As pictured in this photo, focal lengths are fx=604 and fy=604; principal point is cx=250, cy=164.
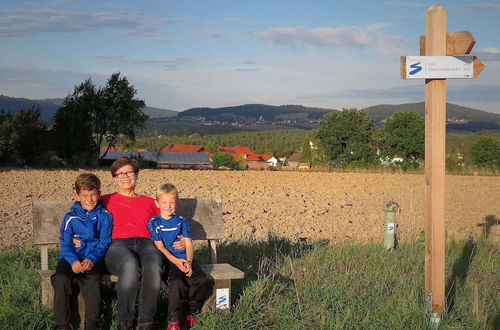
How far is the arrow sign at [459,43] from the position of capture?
16.5 ft

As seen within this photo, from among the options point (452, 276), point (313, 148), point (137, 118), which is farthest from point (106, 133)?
point (452, 276)

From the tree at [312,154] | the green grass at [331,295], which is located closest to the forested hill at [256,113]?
the tree at [312,154]

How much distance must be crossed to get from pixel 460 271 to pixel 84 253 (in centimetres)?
449

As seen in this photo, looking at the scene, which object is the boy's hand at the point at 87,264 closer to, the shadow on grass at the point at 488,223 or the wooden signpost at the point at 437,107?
the wooden signpost at the point at 437,107

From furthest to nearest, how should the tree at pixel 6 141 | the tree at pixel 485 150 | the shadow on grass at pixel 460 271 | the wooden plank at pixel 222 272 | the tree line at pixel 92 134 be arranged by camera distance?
the tree at pixel 485 150 → the tree line at pixel 92 134 → the tree at pixel 6 141 → the shadow on grass at pixel 460 271 → the wooden plank at pixel 222 272

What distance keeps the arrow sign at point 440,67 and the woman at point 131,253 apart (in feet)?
7.87

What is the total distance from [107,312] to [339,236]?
20.7 ft

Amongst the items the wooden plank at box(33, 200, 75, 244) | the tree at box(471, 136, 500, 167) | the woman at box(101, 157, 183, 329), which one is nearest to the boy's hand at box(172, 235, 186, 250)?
the woman at box(101, 157, 183, 329)

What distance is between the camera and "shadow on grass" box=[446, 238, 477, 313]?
5934 mm

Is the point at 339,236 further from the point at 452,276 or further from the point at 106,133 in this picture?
the point at 106,133

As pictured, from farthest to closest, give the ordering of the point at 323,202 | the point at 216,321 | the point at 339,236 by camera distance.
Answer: the point at 323,202 < the point at 339,236 < the point at 216,321

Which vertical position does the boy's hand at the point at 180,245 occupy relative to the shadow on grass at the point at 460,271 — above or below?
above

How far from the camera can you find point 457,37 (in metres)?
5.12

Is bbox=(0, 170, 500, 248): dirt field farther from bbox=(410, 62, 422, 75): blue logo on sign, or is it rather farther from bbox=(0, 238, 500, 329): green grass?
bbox=(410, 62, 422, 75): blue logo on sign
